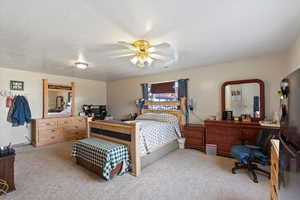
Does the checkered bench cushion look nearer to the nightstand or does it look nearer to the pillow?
the pillow

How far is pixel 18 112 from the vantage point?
3.84 metres

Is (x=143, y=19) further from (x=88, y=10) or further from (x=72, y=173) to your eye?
(x=72, y=173)

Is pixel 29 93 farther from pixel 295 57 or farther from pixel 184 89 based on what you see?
pixel 295 57

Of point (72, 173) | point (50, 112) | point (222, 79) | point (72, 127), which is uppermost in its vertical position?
point (222, 79)

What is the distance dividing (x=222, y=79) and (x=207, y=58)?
33.0 inches

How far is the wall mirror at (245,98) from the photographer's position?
3.05 meters

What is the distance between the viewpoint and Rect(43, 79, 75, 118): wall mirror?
4.52 m

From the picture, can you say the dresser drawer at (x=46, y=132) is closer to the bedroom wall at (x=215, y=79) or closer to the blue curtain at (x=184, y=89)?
the bedroom wall at (x=215, y=79)

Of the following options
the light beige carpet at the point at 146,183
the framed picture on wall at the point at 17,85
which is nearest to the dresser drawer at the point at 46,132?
the light beige carpet at the point at 146,183

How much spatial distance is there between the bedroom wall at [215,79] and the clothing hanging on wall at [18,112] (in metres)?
3.19

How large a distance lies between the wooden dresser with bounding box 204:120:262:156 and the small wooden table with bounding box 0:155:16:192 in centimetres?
379

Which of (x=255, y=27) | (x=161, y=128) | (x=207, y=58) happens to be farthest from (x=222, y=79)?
(x=161, y=128)

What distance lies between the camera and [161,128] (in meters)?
3.29

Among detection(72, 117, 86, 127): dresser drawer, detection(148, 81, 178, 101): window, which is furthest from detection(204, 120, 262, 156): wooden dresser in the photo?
detection(72, 117, 86, 127): dresser drawer
